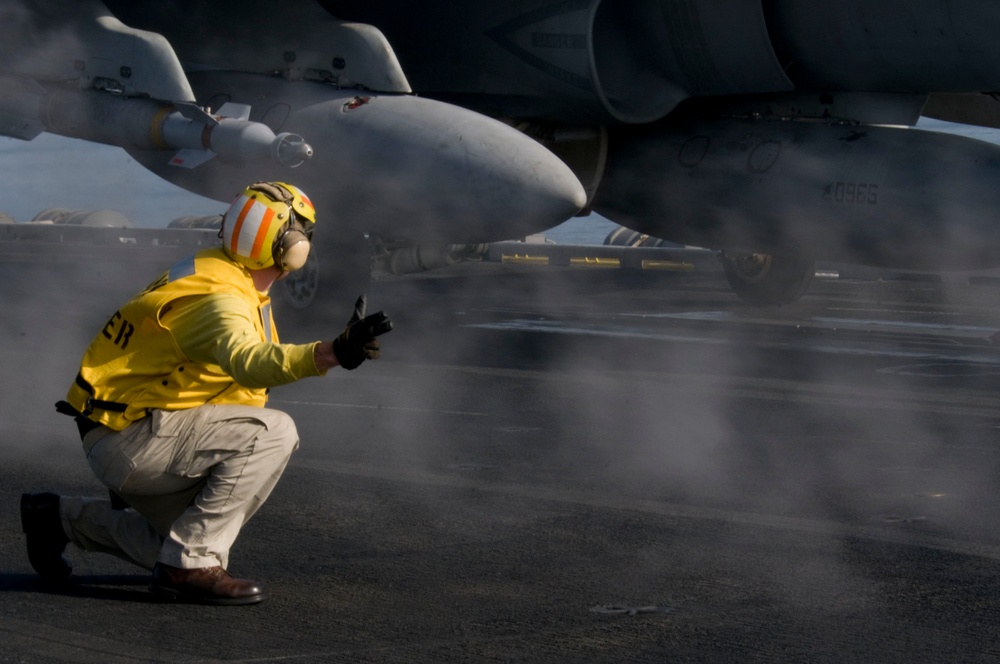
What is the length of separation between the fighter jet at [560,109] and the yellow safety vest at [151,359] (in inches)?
235

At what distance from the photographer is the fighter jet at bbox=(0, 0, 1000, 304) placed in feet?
35.8

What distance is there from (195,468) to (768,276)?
11.2m

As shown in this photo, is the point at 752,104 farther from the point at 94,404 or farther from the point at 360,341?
the point at 360,341

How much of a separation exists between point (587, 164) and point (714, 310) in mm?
3393

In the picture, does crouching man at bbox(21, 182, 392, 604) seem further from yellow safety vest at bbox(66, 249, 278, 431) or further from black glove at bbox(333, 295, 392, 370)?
black glove at bbox(333, 295, 392, 370)

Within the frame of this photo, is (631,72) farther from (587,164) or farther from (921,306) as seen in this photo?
(921,306)

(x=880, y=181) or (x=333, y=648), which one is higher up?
(x=880, y=181)

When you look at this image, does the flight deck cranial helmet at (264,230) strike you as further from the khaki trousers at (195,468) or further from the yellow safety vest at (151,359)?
the khaki trousers at (195,468)

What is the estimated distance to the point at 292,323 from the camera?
13.7m

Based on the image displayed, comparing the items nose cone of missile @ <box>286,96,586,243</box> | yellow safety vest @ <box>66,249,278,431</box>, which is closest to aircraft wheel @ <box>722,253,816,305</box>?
nose cone of missile @ <box>286,96,586,243</box>

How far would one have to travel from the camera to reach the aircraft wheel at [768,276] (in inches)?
601

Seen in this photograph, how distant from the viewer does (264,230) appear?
4.97 metres

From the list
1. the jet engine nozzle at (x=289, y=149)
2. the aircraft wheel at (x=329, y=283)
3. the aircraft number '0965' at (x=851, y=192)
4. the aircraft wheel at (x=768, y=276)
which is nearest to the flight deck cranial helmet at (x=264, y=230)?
the jet engine nozzle at (x=289, y=149)

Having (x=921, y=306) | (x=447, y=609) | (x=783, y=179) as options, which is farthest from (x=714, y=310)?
(x=447, y=609)
